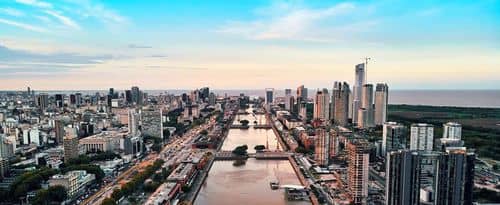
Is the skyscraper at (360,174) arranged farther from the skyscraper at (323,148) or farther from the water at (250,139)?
the water at (250,139)

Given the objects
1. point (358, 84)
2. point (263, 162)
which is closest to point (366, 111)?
point (358, 84)

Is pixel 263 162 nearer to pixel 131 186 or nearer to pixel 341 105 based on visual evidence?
pixel 131 186

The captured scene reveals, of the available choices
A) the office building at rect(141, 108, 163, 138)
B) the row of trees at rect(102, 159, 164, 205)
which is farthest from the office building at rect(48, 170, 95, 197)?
the office building at rect(141, 108, 163, 138)

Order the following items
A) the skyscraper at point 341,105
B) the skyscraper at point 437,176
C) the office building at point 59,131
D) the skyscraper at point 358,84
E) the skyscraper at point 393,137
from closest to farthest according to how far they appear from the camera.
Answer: the skyscraper at point 437,176
the skyscraper at point 393,137
the office building at point 59,131
the skyscraper at point 341,105
the skyscraper at point 358,84

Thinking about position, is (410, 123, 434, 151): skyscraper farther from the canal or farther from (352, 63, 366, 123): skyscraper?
(352, 63, 366, 123): skyscraper

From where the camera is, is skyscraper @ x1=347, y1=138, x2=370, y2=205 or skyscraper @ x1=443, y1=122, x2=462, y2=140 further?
skyscraper @ x1=443, y1=122, x2=462, y2=140

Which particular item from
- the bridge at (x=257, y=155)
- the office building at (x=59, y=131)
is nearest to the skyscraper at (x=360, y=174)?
the bridge at (x=257, y=155)
